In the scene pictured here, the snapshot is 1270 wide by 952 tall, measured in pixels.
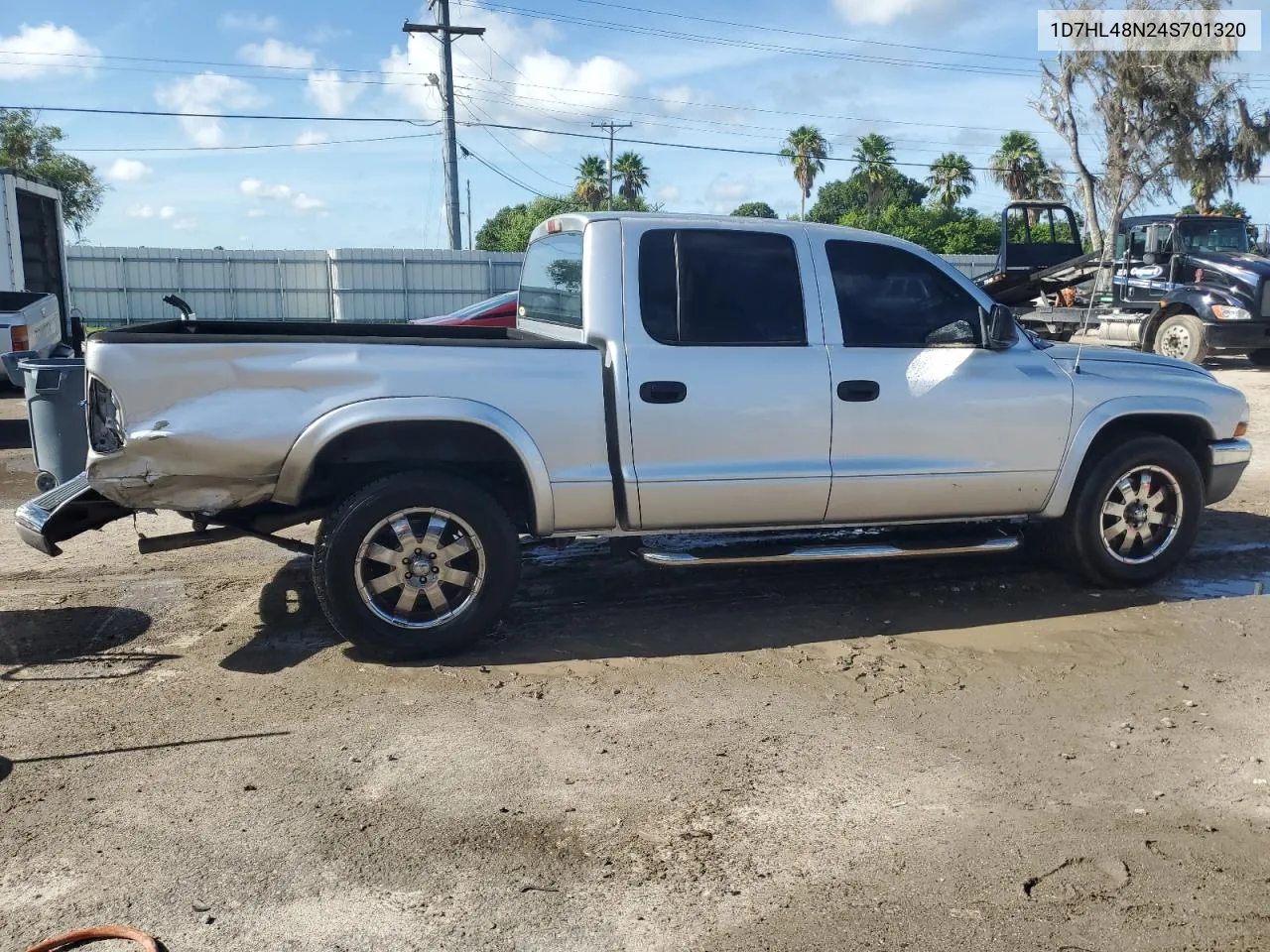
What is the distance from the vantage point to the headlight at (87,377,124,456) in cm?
450

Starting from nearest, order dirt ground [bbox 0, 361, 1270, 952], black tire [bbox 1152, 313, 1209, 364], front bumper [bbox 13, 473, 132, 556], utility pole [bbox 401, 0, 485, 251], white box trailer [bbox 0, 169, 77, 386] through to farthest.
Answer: dirt ground [bbox 0, 361, 1270, 952] → front bumper [bbox 13, 473, 132, 556] → white box trailer [bbox 0, 169, 77, 386] → black tire [bbox 1152, 313, 1209, 364] → utility pole [bbox 401, 0, 485, 251]

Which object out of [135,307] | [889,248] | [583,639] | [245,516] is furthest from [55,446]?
[135,307]

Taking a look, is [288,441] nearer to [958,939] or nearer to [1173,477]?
[958,939]

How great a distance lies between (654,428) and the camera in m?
4.96

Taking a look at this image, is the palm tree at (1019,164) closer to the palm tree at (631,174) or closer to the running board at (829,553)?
the palm tree at (631,174)

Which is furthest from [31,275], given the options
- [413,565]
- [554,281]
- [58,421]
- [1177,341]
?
[1177,341]

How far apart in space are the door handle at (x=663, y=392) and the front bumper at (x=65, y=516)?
2.34 m

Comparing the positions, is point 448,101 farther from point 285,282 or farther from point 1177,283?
point 1177,283

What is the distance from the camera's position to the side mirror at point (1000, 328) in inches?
213

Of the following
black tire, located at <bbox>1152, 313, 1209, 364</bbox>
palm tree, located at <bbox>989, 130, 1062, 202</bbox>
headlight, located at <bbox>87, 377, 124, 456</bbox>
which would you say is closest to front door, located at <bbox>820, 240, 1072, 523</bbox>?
headlight, located at <bbox>87, 377, 124, 456</bbox>

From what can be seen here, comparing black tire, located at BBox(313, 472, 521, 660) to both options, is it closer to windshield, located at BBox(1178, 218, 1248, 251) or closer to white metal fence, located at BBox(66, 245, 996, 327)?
windshield, located at BBox(1178, 218, 1248, 251)

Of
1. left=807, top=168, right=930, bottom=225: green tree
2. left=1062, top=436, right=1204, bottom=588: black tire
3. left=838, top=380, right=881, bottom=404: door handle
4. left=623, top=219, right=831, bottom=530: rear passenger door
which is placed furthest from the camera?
left=807, top=168, right=930, bottom=225: green tree

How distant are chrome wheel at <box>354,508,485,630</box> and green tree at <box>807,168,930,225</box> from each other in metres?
56.6

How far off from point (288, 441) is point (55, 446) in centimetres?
402
